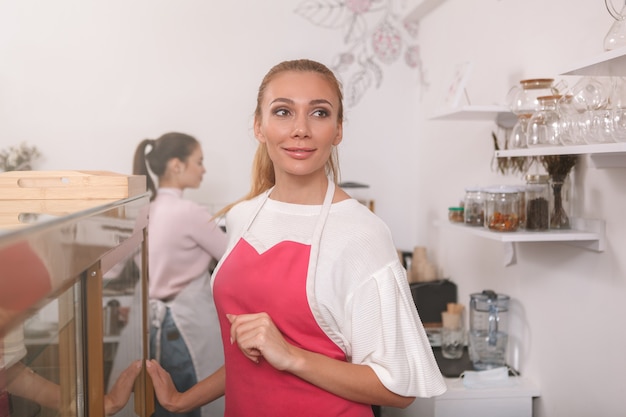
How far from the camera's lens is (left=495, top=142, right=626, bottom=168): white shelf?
159 centimetres

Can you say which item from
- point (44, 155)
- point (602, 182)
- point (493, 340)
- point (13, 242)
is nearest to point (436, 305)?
point (493, 340)

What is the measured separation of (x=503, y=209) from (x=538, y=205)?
0.35 ft

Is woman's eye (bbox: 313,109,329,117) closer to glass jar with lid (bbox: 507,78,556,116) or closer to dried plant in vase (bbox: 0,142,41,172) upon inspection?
glass jar with lid (bbox: 507,78,556,116)

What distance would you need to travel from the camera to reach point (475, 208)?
2432mm

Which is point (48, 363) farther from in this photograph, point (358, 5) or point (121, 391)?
point (358, 5)

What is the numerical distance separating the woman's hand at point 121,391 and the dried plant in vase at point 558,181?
133 centimetres

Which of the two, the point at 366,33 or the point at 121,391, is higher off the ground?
the point at 366,33

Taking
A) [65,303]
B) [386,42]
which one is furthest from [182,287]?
[65,303]

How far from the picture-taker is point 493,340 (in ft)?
8.72

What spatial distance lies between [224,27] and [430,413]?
2.61 meters

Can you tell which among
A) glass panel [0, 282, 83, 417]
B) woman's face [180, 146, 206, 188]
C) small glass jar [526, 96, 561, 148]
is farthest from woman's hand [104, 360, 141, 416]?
woman's face [180, 146, 206, 188]

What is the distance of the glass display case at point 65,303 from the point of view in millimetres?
607

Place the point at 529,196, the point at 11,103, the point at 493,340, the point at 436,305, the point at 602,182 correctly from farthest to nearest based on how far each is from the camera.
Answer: the point at 11,103, the point at 436,305, the point at 493,340, the point at 529,196, the point at 602,182

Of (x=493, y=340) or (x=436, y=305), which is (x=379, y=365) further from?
(x=436, y=305)
